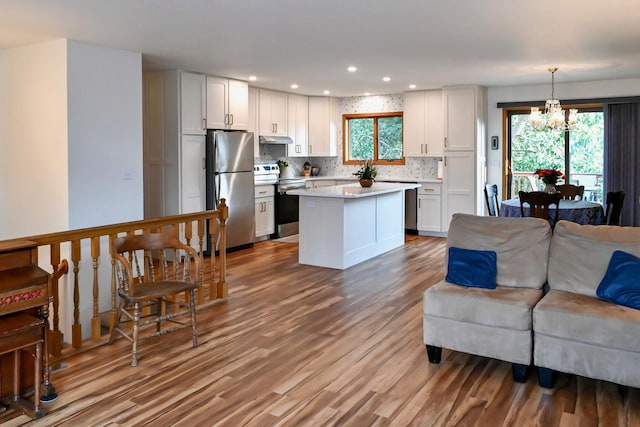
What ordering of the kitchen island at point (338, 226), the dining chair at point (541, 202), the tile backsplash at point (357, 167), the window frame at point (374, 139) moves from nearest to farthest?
the dining chair at point (541, 202) → the kitchen island at point (338, 226) → the tile backsplash at point (357, 167) → the window frame at point (374, 139)

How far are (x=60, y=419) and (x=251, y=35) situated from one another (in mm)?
3444

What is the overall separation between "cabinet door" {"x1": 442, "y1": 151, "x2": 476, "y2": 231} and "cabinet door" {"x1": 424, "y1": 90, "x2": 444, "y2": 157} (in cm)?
25

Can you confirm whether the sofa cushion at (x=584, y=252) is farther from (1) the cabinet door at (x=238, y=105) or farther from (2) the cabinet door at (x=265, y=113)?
(2) the cabinet door at (x=265, y=113)

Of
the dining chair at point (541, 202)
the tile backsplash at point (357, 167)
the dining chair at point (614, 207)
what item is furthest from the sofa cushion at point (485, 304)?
the tile backsplash at point (357, 167)

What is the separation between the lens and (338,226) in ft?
21.1

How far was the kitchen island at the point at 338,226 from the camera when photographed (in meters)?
6.43

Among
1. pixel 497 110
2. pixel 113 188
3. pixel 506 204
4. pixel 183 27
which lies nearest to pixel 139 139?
pixel 113 188

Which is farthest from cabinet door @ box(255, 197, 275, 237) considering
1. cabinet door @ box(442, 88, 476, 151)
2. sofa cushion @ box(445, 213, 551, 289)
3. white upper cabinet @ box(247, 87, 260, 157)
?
sofa cushion @ box(445, 213, 551, 289)

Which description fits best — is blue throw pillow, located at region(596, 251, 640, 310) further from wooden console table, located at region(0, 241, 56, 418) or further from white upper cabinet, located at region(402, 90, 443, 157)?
white upper cabinet, located at region(402, 90, 443, 157)

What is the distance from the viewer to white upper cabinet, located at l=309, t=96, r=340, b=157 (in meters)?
9.78

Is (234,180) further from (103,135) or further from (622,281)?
(622,281)

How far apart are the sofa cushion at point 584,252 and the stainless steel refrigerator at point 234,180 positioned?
4735mm

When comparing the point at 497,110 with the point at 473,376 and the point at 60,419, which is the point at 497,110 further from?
the point at 60,419

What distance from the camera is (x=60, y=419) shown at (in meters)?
2.84
